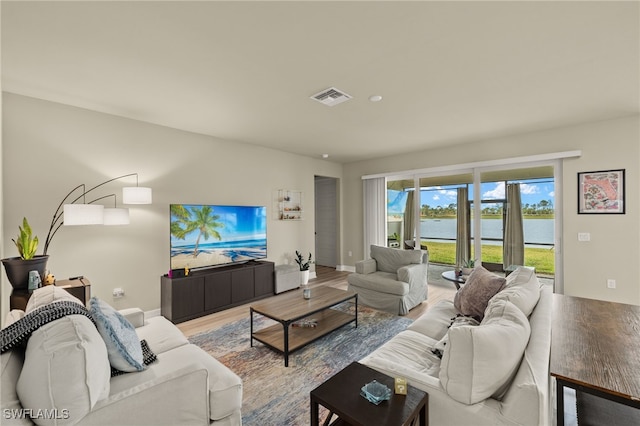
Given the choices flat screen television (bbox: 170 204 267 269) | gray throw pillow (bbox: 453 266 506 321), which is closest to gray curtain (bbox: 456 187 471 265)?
gray throw pillow (bbox: 453 266 506 321)

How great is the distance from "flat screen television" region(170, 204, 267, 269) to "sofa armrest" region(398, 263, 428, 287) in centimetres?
242

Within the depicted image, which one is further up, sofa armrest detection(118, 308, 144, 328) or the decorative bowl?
the decorative bowl

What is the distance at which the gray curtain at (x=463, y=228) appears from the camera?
4.94 metres

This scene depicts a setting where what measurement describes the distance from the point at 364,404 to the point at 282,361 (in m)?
1.51

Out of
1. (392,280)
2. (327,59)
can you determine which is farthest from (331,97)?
(392,280)

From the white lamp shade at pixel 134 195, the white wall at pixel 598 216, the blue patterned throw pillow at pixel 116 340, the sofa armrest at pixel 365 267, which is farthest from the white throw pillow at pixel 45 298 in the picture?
the white wall at pixel 598 216

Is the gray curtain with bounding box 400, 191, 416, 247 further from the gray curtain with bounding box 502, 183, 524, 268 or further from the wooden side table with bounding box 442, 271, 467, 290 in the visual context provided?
the wooden side table with bounding box 442, 271, 467, 290

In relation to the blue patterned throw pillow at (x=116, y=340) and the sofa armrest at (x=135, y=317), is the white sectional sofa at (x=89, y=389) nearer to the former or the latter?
the blue patterned throw pillow at (x=116, y=340)

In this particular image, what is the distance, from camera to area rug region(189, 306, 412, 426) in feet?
6.32

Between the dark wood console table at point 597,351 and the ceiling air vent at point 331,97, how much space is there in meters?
2.59

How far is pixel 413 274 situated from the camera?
3.86m

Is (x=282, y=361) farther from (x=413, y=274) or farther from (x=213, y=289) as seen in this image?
(x=413, y=274)

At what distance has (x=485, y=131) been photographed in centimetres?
421

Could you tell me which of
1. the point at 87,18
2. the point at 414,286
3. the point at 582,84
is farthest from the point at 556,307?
the point at 87,18
